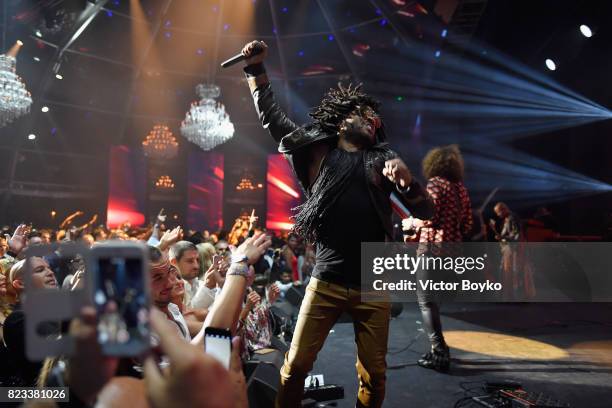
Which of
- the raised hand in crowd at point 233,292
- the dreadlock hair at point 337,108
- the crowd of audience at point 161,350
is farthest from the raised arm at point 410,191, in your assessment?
the raised hand in crowd at point 233,292

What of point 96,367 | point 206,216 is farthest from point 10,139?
point 96,367

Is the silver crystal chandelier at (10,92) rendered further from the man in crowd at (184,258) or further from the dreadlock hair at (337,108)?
the dreadlock hair at (337,108)

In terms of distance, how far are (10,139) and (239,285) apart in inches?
580

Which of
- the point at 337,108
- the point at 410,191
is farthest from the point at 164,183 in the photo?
the point at 410,191

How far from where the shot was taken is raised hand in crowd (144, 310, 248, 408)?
63 centimetres

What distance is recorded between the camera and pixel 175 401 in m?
0.65

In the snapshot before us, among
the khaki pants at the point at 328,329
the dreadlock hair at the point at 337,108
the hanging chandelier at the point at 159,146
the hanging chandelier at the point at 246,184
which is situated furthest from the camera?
the hanging chandelier at the point at 246,184

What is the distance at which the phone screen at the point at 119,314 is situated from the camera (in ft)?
1.89

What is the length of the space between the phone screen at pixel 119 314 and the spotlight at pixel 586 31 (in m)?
8.40

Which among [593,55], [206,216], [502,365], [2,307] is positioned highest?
[593,55]

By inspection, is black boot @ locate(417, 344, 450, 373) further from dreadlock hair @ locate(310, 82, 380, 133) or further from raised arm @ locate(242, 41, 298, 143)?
raised arm @ locate(242, 41, 298, 143)

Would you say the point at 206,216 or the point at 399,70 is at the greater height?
the point at 399,70

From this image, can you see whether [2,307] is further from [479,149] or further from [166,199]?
[166,199]

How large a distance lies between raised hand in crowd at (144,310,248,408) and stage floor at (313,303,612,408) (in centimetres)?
284
